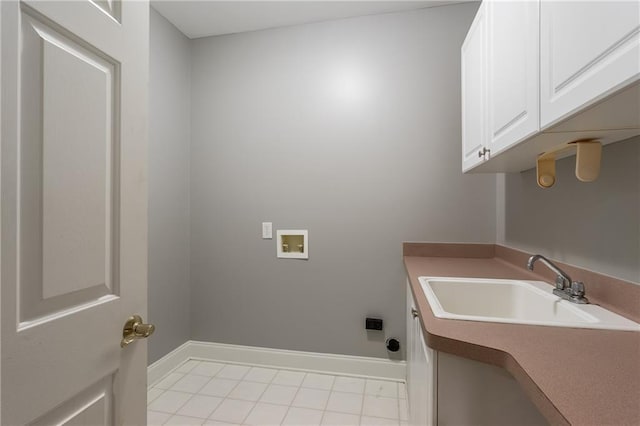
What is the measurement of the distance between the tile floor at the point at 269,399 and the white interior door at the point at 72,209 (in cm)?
105

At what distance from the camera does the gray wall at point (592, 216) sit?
94 cm

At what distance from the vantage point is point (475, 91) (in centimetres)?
149

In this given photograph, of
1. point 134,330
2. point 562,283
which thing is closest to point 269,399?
point 134,330

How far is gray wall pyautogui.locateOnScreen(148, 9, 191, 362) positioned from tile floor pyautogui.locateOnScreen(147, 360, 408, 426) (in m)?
0.35

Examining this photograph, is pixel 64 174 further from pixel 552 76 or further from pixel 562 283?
pixel 562 283

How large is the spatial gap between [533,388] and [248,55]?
2.60 m

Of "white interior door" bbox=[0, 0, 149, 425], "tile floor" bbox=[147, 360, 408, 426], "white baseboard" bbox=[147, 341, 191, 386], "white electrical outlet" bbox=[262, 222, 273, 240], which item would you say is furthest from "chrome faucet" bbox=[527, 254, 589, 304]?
"white baseboard" bbox=[147, 341, 191, 386]

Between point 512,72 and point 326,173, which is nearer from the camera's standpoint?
point 512,72

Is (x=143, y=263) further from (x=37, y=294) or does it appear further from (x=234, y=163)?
(x=234, y=163)

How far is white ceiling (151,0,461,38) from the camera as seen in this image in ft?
6.72

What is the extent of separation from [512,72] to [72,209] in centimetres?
139

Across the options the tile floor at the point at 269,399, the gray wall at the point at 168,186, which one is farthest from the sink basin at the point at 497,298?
the gray wall at the point at 168,186

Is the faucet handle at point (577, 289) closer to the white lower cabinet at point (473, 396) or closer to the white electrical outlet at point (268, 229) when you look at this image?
the white lower cabinet at point (473, 396)

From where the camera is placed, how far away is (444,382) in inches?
32.5
